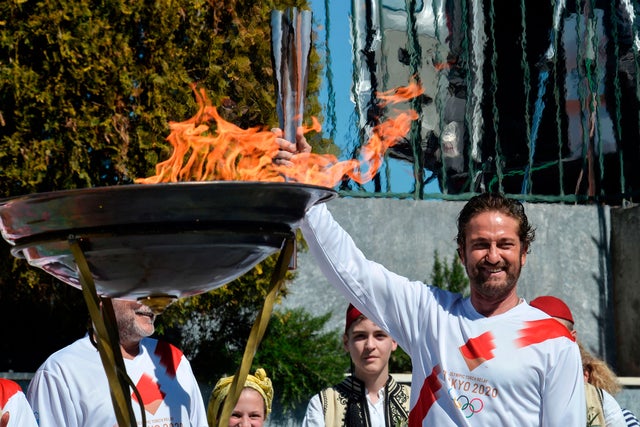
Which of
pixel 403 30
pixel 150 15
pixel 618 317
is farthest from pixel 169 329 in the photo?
pixel 618 317

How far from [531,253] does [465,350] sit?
6245 millimetres

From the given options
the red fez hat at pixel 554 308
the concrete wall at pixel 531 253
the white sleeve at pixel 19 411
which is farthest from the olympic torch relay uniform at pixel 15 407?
the concrete wall at pixel 531 253

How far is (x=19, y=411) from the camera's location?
13.0ft

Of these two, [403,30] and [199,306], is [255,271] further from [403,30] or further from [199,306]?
[403,30]

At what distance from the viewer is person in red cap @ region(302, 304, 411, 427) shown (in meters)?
4.98

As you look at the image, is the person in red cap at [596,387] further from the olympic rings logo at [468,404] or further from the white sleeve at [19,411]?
the white sleeve at [19,411]

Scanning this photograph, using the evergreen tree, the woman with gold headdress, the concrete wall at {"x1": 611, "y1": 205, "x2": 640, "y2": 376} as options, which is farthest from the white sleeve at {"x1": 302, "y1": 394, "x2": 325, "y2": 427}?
the concrete wall at {"x1": 611, "y1": 205, "x2": 640, "y2": 376}

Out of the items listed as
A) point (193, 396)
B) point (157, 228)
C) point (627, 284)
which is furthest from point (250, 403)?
point (627, 284)

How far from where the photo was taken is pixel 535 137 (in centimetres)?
993

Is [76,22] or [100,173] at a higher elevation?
[76,22]

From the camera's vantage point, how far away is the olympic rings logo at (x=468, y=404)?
3.35m

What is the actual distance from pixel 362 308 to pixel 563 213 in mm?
6322

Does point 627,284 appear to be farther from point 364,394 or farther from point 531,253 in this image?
point 364,394

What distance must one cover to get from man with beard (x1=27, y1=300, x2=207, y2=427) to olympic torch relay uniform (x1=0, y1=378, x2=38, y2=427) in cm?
8
